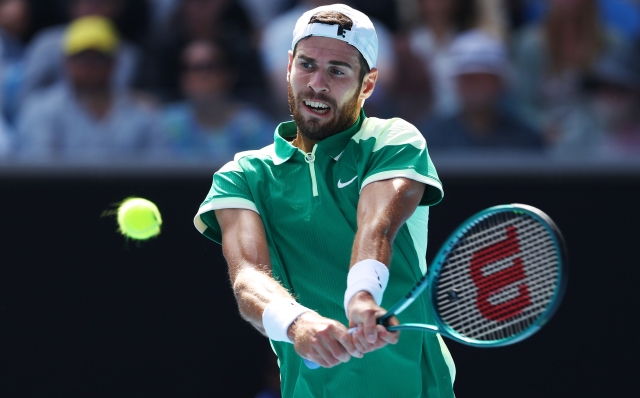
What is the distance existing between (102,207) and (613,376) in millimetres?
3455

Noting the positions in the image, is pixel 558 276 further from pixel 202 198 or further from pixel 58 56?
pixel 58 56

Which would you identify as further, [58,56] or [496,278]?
[58,56]

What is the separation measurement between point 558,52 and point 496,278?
168 inches

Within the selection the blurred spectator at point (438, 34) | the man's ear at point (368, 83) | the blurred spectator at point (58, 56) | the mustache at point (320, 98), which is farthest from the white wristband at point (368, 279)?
the blurred spectator at point (58, 56)

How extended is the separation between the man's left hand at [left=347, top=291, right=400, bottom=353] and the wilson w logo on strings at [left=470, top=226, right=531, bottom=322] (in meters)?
0.48

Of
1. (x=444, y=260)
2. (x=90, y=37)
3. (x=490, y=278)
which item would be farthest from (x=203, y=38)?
(x=444, y=260)

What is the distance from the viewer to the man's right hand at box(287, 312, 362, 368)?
3.05m

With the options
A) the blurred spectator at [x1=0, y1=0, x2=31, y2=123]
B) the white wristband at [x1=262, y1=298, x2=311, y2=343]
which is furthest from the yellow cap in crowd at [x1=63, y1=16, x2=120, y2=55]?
the white wristband at [x1=262, y1=298, x2=311, y2=343]

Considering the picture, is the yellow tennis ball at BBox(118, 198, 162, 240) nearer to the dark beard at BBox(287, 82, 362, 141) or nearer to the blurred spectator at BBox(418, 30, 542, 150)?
the dark beard at BBox(287, 82, 362, 141)

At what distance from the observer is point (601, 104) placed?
679 cm

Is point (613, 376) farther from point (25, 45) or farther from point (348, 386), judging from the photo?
point (25, 45)

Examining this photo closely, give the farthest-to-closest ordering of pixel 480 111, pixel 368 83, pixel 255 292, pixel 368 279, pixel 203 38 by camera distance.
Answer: pixel 203 38
pixel 480 111
pixel 368 83
pixel 255 292
pixel 368 279

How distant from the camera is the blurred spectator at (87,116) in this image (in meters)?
6.88

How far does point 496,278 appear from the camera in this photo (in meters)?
3.47
